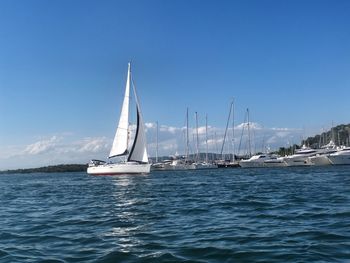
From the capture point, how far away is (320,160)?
119812 millimetres

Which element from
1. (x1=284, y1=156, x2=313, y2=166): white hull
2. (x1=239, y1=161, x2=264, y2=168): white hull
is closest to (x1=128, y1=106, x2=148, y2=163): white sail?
(x1=239, y1=161, x2=264, y2=168): white hull

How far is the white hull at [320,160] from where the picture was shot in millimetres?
118175

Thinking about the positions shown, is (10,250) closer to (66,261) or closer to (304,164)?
(66,261)

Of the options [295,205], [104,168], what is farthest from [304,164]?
[295,205]

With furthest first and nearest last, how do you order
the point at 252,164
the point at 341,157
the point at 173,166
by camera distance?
the point at 173,166
the point at 252,164
the point at 341,157

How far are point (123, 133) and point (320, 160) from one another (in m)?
58.3

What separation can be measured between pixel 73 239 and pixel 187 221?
4.57 m

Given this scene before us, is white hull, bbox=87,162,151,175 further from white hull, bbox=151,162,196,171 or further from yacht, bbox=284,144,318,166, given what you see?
yacht, bbox=284,144,318,166

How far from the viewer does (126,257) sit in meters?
11.3

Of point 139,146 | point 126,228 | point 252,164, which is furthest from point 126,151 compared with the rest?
point 126,228

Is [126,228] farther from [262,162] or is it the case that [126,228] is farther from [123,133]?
[262,162]

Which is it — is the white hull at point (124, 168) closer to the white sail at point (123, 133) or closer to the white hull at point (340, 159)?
the white sail at point (123, 133)

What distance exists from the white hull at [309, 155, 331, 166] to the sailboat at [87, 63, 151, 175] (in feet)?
178

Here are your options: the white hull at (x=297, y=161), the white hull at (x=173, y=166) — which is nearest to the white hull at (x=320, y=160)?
the white hull at (x=297, y=161)
